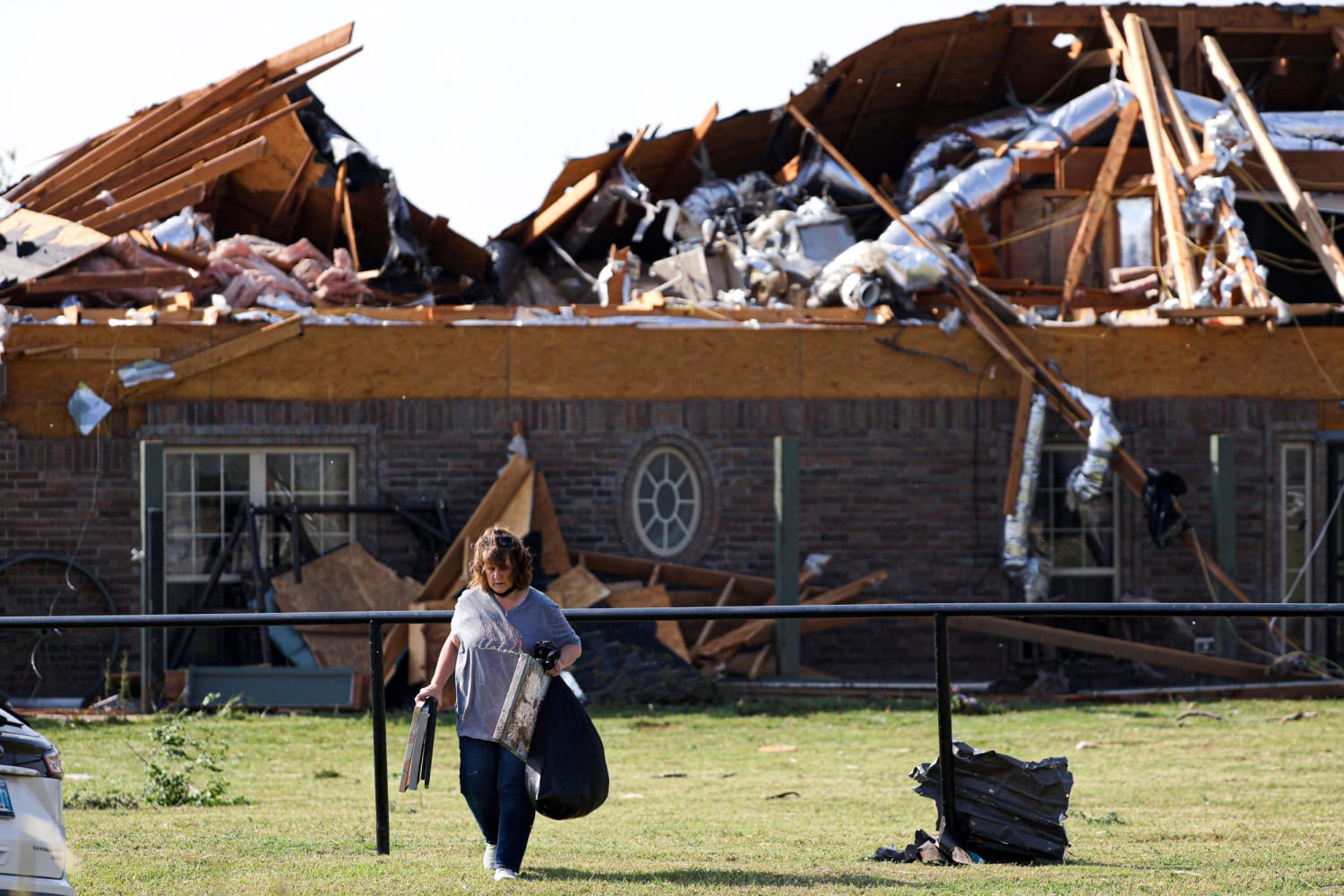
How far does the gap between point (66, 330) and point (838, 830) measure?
9286 millimetres

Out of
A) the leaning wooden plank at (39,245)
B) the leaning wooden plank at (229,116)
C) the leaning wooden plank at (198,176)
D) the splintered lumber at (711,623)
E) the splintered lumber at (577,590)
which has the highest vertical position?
the leaning wooden plank at (229,116)

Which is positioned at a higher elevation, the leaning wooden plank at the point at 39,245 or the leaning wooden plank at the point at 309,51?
the leaning wooden plank at the point at 309,51

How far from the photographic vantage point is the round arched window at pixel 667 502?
15547 mm

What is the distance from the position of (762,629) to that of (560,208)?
562cm

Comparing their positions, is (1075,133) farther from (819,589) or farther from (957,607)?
(957,607)

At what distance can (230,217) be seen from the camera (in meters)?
19.2

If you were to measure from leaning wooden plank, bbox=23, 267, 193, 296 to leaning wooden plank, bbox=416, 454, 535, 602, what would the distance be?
3.57 metres

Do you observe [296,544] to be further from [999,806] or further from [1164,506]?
[999,806]

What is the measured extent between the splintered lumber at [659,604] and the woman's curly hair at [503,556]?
8.07 m

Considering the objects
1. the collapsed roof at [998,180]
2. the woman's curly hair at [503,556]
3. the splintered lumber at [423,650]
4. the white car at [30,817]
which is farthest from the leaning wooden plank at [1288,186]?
the white car at [30,817]

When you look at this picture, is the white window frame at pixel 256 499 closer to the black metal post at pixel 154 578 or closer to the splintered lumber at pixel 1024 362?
the black metal post at pixel 154 578

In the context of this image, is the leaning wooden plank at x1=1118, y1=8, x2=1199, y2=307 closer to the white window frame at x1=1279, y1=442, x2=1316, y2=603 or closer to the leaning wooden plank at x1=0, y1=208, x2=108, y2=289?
the white window frame at x1=1279, y1=442, x2=1316, y2=603

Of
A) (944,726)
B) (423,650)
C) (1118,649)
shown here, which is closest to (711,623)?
(423,650)

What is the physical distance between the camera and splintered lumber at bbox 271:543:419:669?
13828mm
